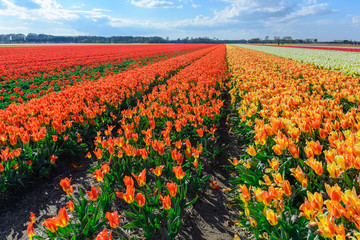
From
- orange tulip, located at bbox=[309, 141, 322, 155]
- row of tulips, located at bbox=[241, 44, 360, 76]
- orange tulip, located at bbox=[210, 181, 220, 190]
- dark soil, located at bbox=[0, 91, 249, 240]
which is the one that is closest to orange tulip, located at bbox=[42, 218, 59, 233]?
dark soil, located at bbox=[0, 91, 249, 240]

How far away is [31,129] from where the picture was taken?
4.15m

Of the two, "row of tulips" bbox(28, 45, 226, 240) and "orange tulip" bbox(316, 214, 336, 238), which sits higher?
"orange tulip" bbox(316, 214, 336, 238)

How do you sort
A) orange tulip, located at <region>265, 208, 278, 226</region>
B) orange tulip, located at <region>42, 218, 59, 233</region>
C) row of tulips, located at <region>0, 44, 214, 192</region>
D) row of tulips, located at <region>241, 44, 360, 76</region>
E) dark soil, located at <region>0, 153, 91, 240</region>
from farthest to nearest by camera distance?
row of tulips, located at <region>241, 44, 360, 76</region> → row of tulips, located at <region>0, 44, 214, 192</region> → dark soil, located at <region>0, 153, 91, 240</region> → orange tulip, located at <region>42, 218, 59, 233</region> → orange tulip, located at <region>265, 208, 278, 226</region>

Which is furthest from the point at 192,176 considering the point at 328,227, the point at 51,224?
the point at 328,227

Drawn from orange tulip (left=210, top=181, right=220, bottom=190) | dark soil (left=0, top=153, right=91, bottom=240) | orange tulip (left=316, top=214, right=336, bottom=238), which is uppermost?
orange tulip (left=316, top=214, right=336, bottom=238)

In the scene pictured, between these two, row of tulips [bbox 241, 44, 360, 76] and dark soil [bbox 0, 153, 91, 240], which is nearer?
dark soil [bbox 0, 153, 91, 240]

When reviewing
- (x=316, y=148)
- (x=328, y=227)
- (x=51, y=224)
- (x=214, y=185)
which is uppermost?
(x=316, y=148)

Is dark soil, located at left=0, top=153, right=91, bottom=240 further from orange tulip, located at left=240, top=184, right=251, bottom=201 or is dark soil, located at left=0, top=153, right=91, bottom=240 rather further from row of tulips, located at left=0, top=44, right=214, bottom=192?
orange tulip, located at left=240, top=184, right=251, bottom=201

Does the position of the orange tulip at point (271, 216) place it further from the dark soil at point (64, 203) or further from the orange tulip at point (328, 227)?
the dark soil at point (64, 203)

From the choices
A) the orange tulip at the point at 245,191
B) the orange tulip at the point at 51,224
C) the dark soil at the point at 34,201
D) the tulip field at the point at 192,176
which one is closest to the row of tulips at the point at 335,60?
the tulip field at the point at 192,176

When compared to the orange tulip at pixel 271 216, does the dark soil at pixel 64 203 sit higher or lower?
lower

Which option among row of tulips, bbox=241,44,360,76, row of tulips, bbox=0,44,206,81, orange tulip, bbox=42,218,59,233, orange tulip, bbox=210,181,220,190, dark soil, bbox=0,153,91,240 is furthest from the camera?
row of tulips, bbox=0,44,206,81

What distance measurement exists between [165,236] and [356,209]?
1714mm

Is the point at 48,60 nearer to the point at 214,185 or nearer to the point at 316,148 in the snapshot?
the point at 214,185
